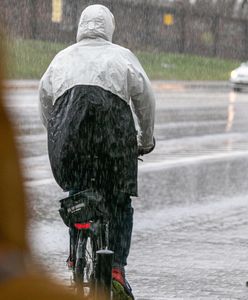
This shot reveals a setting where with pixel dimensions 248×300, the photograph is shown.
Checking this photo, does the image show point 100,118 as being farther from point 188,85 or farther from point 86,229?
point 188,85

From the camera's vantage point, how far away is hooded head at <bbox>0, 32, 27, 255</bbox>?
104 centimetres

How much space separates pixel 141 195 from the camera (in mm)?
11062

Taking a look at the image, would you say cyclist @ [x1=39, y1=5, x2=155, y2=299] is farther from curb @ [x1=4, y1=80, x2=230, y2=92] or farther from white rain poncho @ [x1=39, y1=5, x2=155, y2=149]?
curb @ [x1=4, y1=80, x2=230, y2=92]

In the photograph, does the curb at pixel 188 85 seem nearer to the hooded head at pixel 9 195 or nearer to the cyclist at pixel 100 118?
the cyclist at pixel 100 118

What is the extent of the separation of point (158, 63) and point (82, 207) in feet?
137

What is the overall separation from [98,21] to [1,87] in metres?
4.31

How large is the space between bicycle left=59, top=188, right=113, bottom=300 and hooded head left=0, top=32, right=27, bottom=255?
3541mm

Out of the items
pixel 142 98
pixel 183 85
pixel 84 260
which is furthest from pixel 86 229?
pixel 183 85

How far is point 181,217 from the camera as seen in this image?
32.3 feet

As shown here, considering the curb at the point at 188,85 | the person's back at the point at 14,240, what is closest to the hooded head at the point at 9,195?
the person's back at the point at 14,240

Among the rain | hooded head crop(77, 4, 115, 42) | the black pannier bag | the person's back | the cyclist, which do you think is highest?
the person's back

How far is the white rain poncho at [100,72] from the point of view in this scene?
16.6 ft

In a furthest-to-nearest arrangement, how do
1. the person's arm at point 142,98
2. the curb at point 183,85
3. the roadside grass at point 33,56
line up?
the roadside grass at point 33,56, the curb at point 183,85, the person's arm at point 142,98

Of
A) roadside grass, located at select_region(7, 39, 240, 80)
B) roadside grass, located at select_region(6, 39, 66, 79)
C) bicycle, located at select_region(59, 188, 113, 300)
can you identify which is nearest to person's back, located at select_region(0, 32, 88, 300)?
bicycle, located at select_region(59, 188, 113, 300)
